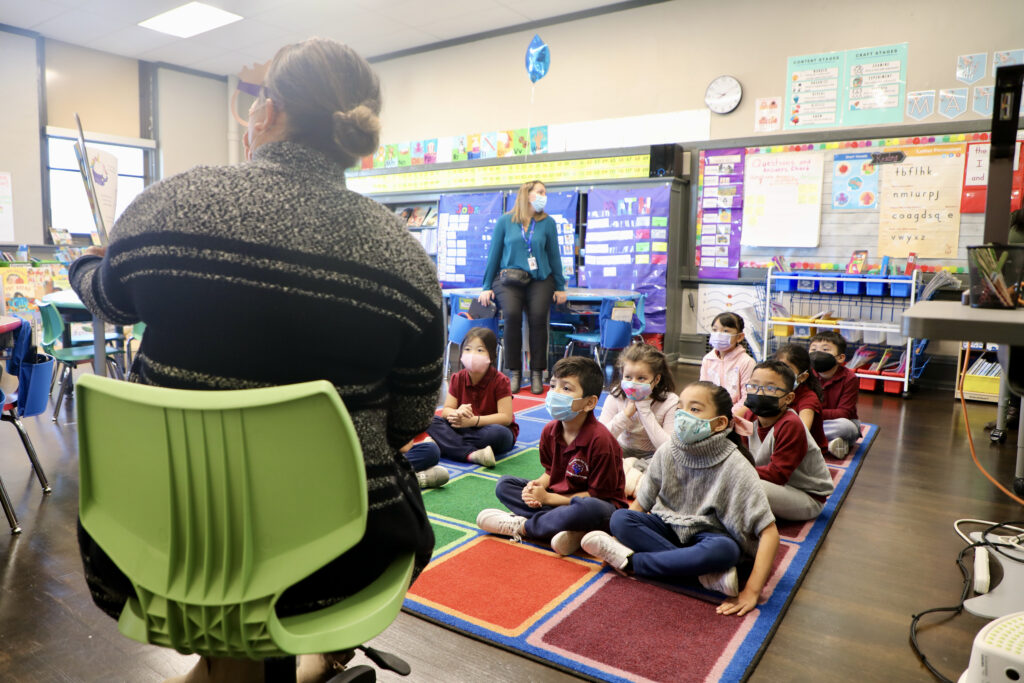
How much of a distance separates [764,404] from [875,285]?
3.41 meters

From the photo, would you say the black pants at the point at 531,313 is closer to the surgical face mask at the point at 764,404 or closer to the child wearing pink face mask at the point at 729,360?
the child wearing pink face mask at the point at 729,360

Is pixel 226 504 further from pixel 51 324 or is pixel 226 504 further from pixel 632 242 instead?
pixel 632 242

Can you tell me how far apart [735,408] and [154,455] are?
2.66m

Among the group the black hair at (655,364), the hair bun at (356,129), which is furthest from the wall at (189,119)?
the hair bun at (356,129)

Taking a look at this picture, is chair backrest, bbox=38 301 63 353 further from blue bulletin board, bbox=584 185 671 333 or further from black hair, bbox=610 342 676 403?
blue bulletin board, bbox=584 185 671 333

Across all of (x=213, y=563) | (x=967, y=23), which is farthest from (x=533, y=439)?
(x=967, y=23)

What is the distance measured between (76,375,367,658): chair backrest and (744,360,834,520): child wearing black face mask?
199 cm

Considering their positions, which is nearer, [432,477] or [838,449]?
[432,477]

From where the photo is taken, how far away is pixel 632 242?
654 centimetres

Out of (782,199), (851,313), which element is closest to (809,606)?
(851,313)

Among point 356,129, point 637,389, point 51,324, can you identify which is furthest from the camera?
point 51,324

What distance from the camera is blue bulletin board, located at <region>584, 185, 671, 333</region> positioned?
21.0 feet

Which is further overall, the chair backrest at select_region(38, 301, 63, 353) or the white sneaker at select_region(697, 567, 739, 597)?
the chair backrest at select_region(38, 301, 63, 353)

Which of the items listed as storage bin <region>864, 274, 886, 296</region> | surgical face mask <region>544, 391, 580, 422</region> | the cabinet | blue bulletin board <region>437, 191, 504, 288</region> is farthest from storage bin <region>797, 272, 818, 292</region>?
surgical face mask <region>544, 391, 580, 422</region>
